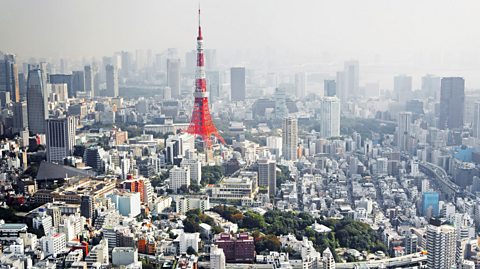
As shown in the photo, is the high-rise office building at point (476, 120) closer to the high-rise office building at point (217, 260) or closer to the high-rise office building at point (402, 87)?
the high-rise office building at point (402, 87)

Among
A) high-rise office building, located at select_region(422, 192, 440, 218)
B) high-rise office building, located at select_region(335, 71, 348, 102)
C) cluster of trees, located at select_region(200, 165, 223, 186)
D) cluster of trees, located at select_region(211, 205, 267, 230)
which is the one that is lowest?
cluster of trees, located at select_region(211, 205, 267, 230)

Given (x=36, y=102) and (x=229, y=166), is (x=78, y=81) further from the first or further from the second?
(x=229, y=166)

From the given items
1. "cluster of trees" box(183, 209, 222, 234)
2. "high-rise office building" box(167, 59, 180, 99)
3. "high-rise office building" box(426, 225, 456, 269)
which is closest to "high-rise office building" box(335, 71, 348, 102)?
"high-rise office building" box(167, 59, 180, 99)

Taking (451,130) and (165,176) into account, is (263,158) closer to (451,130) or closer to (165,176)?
(165,176)

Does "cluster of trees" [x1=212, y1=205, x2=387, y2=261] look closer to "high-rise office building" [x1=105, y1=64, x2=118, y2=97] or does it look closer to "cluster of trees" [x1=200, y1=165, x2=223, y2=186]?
"cluster of trees" [x1=200, y1=165, x2=223, y2=186]

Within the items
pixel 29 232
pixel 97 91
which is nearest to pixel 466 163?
pixel 29 232

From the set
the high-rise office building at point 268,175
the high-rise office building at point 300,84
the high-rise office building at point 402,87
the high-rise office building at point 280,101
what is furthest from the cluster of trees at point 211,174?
the high-rise office building at point 402,87

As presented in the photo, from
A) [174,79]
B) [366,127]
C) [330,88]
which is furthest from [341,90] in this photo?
[174,79]
